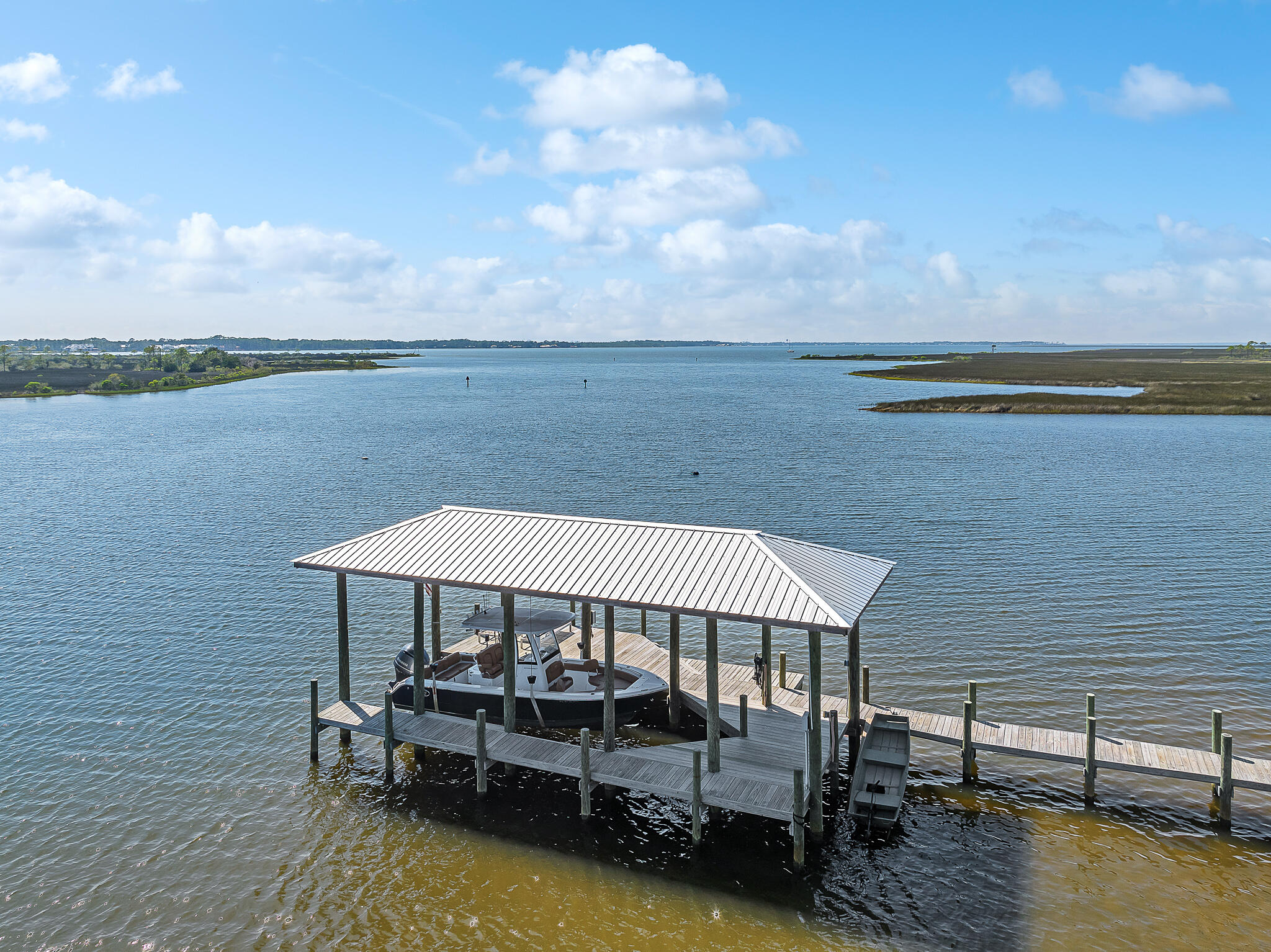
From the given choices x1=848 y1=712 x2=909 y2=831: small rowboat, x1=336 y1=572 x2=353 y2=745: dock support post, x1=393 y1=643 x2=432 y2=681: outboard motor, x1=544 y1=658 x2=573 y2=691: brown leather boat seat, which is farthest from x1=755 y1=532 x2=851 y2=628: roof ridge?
x1=336 y1=572 x2=353 y2=745: dock support post

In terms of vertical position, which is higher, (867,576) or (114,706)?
(867,576)

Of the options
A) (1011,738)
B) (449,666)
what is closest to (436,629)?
(449,666)

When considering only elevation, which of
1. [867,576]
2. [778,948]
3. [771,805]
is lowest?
[778,948]

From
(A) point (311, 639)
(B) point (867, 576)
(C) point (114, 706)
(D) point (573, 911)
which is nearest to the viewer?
(D) point (573, 911)

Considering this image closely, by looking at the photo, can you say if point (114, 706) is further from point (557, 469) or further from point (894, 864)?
point (557, 469)

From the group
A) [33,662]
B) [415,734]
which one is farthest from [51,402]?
[415,734]

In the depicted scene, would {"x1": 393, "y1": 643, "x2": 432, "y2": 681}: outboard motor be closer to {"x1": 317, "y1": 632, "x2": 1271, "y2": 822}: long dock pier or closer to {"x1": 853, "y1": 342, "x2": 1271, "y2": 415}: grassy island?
{"x1": 317, "y1": 632, "x2": 1271, "y2": 822}: long dock pier
